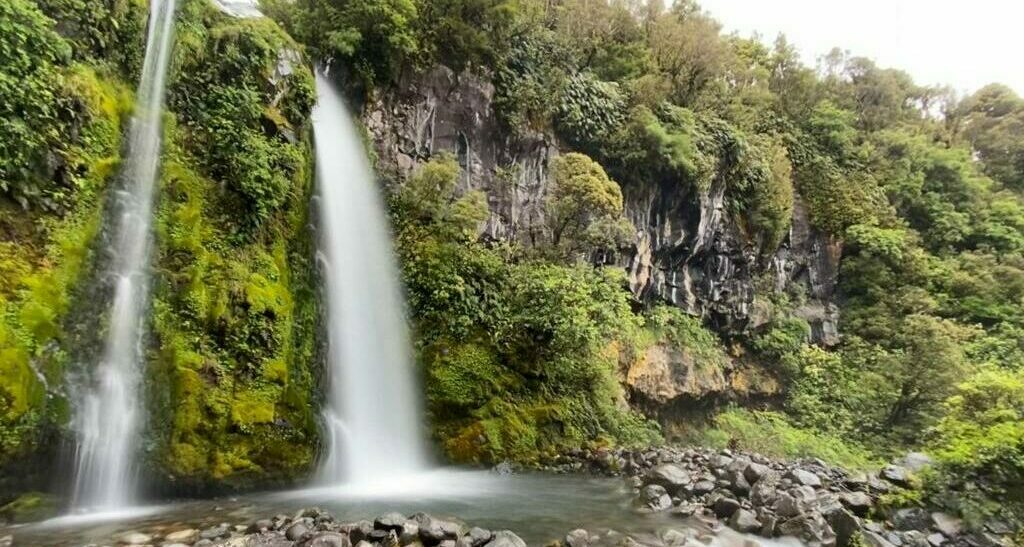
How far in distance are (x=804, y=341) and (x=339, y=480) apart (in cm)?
1922

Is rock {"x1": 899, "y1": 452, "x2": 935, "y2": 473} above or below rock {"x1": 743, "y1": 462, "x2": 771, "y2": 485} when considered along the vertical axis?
below

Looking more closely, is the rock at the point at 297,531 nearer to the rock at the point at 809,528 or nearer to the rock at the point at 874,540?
the rock at the point at 809,528

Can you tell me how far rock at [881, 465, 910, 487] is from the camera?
9375 millimetres

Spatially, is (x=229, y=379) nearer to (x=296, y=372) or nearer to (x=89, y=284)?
(x=296, y=372)

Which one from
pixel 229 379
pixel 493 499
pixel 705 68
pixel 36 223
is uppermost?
pixel 705 68

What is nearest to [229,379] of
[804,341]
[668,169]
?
[668,169]

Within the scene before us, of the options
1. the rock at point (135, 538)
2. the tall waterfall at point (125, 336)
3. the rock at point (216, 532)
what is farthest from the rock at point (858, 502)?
the tall waterfall at point (125, 336)

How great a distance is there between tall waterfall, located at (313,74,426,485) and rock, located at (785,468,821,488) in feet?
24.1

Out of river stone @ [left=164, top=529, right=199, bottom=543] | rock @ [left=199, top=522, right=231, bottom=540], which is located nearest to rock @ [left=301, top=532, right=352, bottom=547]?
rock @ [left=199, top=522, right=231, bottom=540]

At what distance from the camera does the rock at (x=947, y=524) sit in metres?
8.01

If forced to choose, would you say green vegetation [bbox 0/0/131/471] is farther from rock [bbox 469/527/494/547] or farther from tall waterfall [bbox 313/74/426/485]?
rock [bbox 469/527/494/547]

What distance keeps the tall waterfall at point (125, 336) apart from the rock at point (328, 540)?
134 inches

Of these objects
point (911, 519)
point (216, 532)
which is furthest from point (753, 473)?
point (216, 532)

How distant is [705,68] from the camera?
74.3ft
